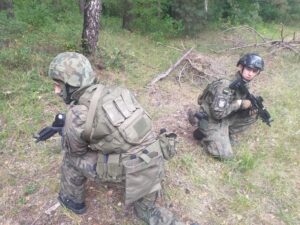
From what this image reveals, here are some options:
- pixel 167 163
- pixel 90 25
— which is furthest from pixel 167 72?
pixel 167 163

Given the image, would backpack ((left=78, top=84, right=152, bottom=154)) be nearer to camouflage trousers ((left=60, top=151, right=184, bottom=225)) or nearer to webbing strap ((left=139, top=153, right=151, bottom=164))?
webbing strap ((left=139, top=153, right=151, bottom=164))

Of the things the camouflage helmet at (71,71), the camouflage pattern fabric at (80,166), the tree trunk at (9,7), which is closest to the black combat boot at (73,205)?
the camouflage pattern fabric at (80,166)

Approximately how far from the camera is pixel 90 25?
7.32 meters

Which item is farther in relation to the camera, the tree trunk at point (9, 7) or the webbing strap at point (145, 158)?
the tree trunk at point (9, 7)

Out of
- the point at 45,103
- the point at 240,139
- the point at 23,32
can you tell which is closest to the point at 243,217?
the point at 240,139

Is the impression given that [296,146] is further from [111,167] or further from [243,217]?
[111,167]

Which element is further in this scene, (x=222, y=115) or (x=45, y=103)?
(x=45, y=103)

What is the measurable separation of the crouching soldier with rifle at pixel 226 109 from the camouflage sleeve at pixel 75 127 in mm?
2355

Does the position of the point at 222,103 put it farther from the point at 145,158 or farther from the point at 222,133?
the point at 145,158

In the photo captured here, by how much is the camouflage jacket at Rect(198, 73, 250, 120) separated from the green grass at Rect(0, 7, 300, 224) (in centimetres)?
64

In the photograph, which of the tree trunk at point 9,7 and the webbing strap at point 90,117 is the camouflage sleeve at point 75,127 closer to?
the webbing strap at point 90,117

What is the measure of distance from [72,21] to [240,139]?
6.05 meters

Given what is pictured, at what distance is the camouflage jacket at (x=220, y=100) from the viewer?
5227 millimetres

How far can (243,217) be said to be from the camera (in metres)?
4.49
